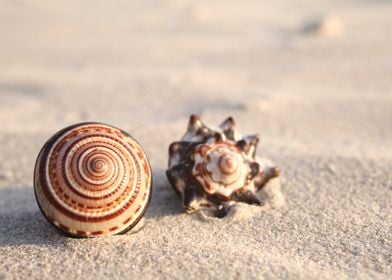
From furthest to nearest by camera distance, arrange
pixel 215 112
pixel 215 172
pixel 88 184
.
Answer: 1. pixel 215 112
2. pixel 215 172
3. pixel 88 184

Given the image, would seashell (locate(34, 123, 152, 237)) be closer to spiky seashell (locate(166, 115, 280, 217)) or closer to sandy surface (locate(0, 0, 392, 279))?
sandy surface (locate(0, 0, 392, 279))

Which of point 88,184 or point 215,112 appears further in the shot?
point 215,112

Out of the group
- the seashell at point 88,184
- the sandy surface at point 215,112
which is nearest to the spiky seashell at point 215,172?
the sandy surface at point 215,112

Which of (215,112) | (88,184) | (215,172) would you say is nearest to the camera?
(88,184)

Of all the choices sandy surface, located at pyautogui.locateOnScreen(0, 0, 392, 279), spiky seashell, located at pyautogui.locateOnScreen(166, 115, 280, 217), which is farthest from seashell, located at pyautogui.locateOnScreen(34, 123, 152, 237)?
spiky seashell, located at pyautogui.locateOnScreen(166, 115, 280, 217)

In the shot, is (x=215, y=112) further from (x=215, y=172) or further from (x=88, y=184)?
(x=88, y=184)

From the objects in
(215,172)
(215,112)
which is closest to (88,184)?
(215,172)

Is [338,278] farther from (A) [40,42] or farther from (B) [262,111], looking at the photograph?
(A) [40,42]
